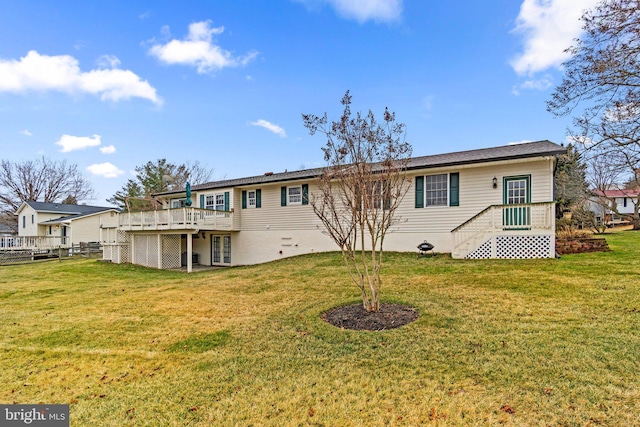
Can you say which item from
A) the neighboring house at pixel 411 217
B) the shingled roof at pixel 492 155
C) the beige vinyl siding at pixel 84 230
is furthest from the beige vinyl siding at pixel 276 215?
the beige vinyl siding at pixel 84 230

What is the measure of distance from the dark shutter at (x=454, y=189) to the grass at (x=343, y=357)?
4600 mm

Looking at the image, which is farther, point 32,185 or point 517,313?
point 32,185

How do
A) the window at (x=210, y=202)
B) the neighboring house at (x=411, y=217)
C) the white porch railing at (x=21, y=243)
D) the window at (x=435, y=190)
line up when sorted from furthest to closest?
the white porch railing at (x=21, y=243) < the window at (x=210, y=202) < the window at (x=435, y=190) < the neighboring house at (x=411, y=217)

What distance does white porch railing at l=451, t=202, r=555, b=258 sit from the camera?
32.8 feet

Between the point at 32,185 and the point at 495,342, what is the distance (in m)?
52.0

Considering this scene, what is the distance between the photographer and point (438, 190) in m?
12.4

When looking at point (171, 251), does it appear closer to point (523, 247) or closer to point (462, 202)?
point (462, 202)

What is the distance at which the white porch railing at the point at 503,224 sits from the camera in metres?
9.99

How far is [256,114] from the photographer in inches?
737

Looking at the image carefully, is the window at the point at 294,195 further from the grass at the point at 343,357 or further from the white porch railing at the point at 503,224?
the grass at the point at 343,357

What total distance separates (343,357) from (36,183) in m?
50.6

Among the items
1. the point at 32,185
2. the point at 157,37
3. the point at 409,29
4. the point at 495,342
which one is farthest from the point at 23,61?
the point at 32,185

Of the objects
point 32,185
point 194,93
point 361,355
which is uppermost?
point 194,93

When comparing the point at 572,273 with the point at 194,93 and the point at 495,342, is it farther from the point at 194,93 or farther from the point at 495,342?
the point at 194,93
